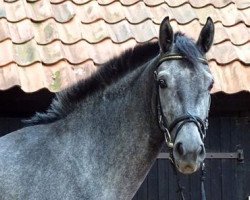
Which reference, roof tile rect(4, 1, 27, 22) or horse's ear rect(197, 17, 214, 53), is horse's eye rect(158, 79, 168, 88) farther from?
roof tile rect(4, 1, 27, 22)

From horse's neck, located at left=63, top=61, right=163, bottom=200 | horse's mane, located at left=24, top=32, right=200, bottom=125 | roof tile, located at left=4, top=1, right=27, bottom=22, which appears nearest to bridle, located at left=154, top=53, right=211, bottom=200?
horse's neck, located at left=63, top=61, right=163, bottom=200

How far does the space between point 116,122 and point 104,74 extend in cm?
33

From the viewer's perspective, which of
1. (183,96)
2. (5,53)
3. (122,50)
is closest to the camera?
(183,96)

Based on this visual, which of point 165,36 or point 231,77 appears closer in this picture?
point 165,36

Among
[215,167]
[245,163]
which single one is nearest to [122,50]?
[215,167]

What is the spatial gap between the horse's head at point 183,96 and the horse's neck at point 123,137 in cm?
16

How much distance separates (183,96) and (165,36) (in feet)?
1.47

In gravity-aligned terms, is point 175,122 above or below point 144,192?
above

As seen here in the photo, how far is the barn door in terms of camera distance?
5.99m

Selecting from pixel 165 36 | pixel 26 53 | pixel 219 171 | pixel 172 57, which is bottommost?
pixel 219 171

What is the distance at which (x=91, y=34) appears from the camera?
5.77m

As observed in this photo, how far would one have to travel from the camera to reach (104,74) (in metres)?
3.91

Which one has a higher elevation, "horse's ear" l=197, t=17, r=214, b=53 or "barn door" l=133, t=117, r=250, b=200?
"horse's ear" l=197, t=17, r=214, b=53

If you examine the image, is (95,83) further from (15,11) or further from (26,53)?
(15,11)
